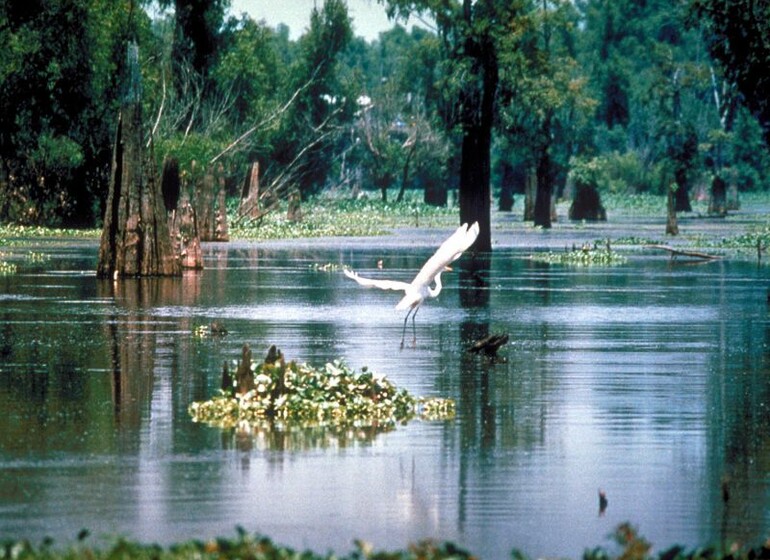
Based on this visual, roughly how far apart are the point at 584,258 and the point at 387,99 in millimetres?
72712

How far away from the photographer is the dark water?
38.5ft

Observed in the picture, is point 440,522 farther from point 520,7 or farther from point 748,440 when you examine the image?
point 520,7

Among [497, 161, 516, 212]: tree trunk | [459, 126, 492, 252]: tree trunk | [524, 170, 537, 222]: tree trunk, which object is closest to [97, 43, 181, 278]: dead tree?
[459, 126, 492, 252]: tree trunk

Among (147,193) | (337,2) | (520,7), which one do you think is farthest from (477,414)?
(337,2)

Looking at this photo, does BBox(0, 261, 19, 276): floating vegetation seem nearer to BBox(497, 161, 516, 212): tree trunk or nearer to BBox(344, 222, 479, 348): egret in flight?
BBox(344, 222, 479, 348): egret in flight

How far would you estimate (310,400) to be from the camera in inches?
677

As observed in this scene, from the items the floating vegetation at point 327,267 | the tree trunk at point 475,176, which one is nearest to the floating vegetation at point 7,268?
the floating vegetation at point 327,267

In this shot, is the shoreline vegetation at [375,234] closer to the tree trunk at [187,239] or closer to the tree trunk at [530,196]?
the tree trunk at [530,196]

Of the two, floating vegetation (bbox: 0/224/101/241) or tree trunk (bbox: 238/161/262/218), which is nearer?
floating vegetation (bbox: 0/224/101/241)

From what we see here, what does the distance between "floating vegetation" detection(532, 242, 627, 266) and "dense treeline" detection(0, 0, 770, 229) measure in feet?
11.0

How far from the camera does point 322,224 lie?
3238 inches

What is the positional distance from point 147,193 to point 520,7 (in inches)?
736

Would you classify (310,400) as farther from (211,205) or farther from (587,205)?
(587,205)

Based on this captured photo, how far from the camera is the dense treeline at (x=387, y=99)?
53719 millimetres
